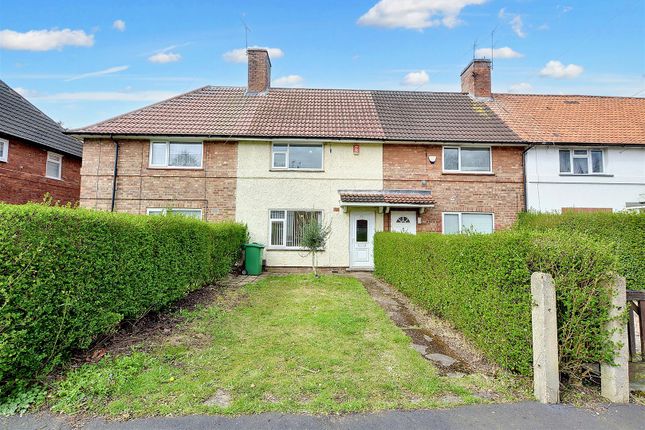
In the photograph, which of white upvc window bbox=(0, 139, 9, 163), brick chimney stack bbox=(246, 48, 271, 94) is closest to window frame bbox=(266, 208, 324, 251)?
brick chimney stack bbox=(246, 48, 271, 94)

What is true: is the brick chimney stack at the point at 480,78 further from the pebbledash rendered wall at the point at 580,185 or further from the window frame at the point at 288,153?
the window frame at the point at 288,153

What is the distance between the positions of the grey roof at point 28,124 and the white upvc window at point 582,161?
2140 cm

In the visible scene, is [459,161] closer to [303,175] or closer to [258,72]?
[303,175]

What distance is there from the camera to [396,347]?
4.53m

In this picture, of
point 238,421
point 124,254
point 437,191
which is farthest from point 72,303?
point 437,191

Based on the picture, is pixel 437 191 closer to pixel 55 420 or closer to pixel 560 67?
Result: pixel 560 67

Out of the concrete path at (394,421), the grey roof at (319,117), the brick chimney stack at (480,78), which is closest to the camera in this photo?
the concrete path at (394,421)

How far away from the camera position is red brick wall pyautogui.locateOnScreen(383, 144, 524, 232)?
12.7 m

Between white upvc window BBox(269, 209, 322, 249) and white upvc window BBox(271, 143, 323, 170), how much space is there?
187 cm

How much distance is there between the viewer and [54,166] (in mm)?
15266

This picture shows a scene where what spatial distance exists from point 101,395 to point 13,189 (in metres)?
14.9

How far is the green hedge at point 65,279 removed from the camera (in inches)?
118

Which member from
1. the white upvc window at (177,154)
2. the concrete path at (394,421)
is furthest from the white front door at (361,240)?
the concrete path at (394,421)

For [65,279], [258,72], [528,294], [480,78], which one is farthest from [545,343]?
[480,78]
